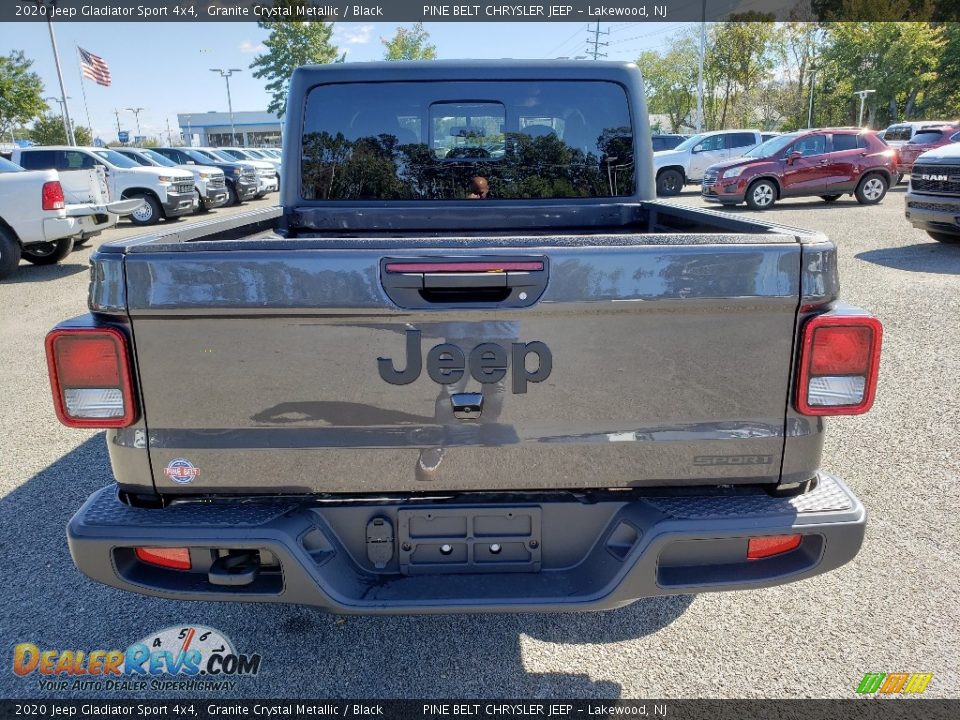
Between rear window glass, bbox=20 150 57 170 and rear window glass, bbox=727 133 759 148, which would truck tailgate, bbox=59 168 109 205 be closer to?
rear window glass, bbox=20 150 57 170

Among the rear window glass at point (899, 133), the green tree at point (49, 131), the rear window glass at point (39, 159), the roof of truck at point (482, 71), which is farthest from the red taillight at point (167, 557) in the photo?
the green tree at point (49, 131)

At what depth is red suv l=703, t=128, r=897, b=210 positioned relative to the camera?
16.4 m

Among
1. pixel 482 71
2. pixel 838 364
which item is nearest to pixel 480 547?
pixel 838 364

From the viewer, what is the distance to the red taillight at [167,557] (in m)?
2.04

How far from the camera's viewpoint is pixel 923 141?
20797 millimetres

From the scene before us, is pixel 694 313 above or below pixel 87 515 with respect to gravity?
above

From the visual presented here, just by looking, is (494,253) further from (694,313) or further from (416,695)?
(416,695)

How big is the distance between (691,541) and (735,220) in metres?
1.25

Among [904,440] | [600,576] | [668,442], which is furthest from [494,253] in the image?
[904,440]

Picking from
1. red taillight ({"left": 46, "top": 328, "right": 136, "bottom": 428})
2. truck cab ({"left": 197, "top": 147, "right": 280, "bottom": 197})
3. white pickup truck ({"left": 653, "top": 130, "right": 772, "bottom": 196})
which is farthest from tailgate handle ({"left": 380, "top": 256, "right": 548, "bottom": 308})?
truck cab ({"left": 197, "top": 147, "right": 280, "bottom": 197})

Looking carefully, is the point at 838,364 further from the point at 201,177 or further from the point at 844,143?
the point at 201,177

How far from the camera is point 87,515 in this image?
2.05m

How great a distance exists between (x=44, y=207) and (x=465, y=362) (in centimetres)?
1042

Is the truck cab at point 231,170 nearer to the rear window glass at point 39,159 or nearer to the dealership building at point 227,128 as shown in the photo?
the rear window glass at point 39,159
